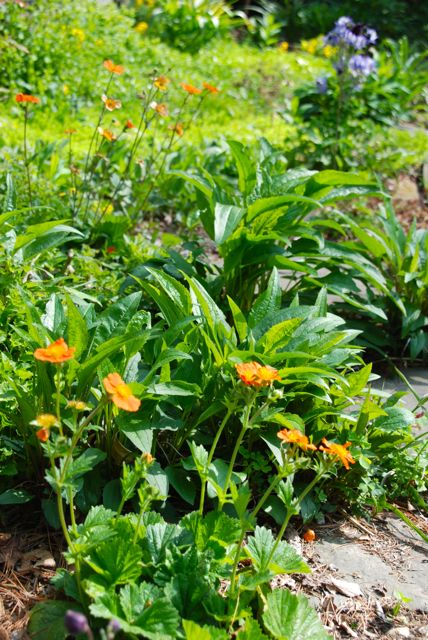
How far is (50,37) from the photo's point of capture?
6.21 meters

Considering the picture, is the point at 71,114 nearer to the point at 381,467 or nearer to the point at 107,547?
the point at 381,467

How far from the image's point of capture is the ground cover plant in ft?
6.01

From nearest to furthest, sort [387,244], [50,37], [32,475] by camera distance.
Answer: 1. [32,475]
2. [387,244]
3. [50,37]

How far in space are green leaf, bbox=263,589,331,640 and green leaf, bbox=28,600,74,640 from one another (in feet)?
1.60

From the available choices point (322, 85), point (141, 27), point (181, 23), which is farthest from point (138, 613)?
point (181, 23)

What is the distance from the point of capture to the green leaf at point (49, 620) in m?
1.81

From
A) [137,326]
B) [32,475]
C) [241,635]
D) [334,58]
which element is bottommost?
[32,475]

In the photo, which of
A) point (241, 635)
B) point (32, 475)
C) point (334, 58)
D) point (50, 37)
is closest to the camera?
point (241, 635)

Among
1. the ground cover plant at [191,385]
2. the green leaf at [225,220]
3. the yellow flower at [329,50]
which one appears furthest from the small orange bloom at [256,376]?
the yellow flower at [329,50]

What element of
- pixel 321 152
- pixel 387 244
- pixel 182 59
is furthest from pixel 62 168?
pixel 182 59

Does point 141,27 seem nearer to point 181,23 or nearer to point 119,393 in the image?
point 181,23

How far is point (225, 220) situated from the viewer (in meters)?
3.15

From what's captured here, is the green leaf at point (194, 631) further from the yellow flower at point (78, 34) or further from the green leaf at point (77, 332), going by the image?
the yellow flower at point (78, 34)

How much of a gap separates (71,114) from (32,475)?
4.17 meters
